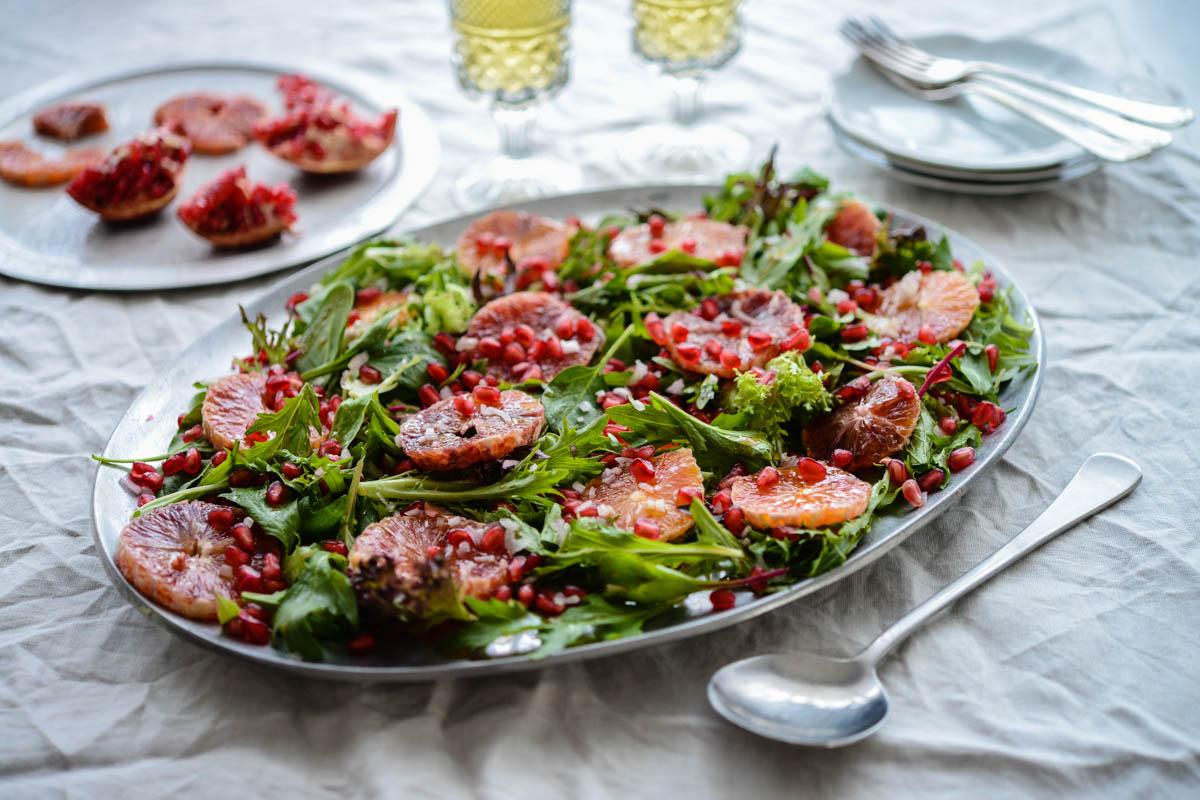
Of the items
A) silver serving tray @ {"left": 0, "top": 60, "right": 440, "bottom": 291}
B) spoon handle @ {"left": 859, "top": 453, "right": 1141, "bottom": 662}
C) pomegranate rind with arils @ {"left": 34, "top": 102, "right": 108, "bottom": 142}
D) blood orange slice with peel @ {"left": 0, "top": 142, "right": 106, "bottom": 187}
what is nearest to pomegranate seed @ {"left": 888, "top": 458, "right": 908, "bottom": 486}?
spoon handle @ {"left": 859, "top": 453, "right": 1141, "bottom": 662}

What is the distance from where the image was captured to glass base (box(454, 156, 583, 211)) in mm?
4156

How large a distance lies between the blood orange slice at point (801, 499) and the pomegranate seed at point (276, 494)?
109 cm

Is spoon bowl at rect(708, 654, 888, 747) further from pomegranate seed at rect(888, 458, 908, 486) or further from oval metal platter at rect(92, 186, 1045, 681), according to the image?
pomegranate seed at rect(888, 458, 908, 486)

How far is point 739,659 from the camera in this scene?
225 centimetres

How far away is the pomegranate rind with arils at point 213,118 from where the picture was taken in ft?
14.3

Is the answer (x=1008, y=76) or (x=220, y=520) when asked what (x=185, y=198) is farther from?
(x=1008, y=76)

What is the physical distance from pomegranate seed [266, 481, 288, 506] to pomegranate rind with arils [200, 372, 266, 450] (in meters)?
0.22

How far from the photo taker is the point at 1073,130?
3.80 metres

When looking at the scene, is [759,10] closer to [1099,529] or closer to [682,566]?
[1099,529]

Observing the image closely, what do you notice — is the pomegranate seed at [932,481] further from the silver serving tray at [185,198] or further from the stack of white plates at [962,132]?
the silver serving tray at [185,198]

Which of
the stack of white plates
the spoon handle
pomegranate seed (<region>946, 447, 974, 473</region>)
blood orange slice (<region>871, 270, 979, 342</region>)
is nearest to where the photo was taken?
the spoon handle

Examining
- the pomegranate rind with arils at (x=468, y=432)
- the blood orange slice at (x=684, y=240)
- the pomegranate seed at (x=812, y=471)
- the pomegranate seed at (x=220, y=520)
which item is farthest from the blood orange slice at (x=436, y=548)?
the blood orange slice at (x=684, y=240)

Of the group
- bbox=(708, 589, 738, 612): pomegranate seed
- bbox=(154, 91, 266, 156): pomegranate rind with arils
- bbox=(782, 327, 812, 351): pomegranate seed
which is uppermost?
bbox=(782, 327, 812, 351): pomegranate seed

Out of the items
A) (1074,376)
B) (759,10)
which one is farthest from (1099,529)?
(759,10)
